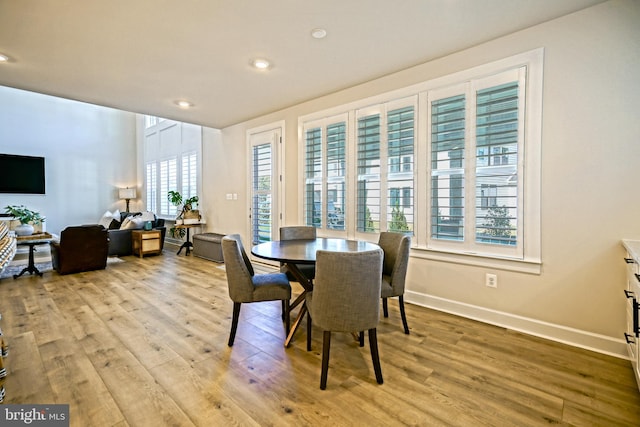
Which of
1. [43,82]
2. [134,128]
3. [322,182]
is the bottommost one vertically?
[322,182]

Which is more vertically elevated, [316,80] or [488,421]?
[316,80]

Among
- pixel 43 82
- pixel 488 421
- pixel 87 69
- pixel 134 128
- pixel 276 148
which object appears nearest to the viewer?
pixel 488 421

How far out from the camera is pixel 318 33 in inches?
101

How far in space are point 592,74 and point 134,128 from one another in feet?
32.2

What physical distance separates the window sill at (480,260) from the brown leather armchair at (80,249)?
192 inches

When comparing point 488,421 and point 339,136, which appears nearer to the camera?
point 488,421

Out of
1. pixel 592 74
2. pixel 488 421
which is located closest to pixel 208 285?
pixel 488 421

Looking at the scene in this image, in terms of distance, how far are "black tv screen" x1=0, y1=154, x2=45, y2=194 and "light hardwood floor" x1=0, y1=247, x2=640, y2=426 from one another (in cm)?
504

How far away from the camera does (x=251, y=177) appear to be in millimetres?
5246

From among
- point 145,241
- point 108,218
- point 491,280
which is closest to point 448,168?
point 491,280

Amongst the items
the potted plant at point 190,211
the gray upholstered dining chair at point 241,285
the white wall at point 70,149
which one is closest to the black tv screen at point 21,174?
the white wall at point 70,149

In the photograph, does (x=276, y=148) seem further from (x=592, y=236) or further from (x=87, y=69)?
(x=592, y=236)

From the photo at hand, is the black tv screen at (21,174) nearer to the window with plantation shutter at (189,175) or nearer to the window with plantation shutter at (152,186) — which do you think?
the window with plantation shutter at (152,186)

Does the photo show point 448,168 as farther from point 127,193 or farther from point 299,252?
point 127,193
